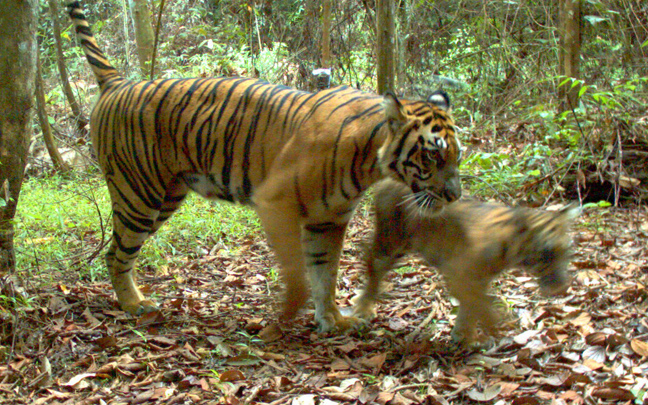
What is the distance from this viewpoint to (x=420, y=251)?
3732 mm

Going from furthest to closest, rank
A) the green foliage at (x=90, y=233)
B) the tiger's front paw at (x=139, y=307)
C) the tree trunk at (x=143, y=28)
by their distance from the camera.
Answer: the tree trunk at (x=143, y=28) < the green foliage at (x=90, y=233) < the tiger's front paw at (x=139, y=307)

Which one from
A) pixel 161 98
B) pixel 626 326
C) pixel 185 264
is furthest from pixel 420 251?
pixel 185 264

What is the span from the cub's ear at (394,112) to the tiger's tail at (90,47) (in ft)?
8.22

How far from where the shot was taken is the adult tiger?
352 centimetres

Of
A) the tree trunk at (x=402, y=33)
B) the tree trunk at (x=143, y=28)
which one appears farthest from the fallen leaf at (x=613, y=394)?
the tree trunk at (x=143, y=28)

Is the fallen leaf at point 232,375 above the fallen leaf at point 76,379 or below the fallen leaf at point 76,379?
below

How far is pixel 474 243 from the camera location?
3404 mm

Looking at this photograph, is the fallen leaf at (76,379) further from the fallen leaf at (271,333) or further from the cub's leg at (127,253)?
the fallen leaf at (271,333)

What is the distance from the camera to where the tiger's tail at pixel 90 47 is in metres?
4.52

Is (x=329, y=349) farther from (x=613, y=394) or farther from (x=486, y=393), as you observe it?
(x=613, y=394)

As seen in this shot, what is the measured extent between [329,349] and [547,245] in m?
1.58

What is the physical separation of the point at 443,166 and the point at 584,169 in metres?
3.30

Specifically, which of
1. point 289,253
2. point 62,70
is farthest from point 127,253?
point 62,70

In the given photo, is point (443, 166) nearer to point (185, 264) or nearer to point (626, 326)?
point (626, 326)
